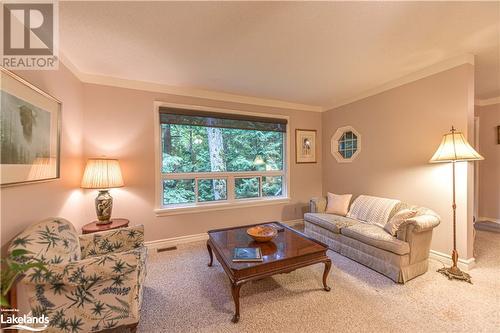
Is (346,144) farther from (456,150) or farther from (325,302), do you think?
(325,302)

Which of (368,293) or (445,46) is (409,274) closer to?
(368,293)

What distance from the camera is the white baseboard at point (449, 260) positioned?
2259 mm

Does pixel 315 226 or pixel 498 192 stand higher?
pixel 498 192

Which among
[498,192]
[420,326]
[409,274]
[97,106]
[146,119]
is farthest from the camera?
[498,192]

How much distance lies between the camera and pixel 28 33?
5.50 ft

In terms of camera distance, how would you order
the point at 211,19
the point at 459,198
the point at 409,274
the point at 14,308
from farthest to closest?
the point at 459,198
the point at 409,274
the point at 211,19
the point at 14,308

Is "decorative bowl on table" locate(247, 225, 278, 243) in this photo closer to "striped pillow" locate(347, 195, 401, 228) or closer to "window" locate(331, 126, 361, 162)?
"striped pillow" locate(347, 195, 401, 228)

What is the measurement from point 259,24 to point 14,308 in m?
2.73

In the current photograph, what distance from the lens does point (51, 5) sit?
5.08 feet

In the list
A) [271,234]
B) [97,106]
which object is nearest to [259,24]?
[271,234]

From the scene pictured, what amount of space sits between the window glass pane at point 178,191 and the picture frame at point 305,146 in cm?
212

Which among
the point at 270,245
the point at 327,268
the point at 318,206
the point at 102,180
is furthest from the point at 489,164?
the point at 102,180

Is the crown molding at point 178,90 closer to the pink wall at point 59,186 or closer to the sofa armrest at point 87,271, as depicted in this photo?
the pink wall at point 59,186

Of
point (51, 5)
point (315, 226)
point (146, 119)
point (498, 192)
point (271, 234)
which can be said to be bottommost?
point (315, 226)
